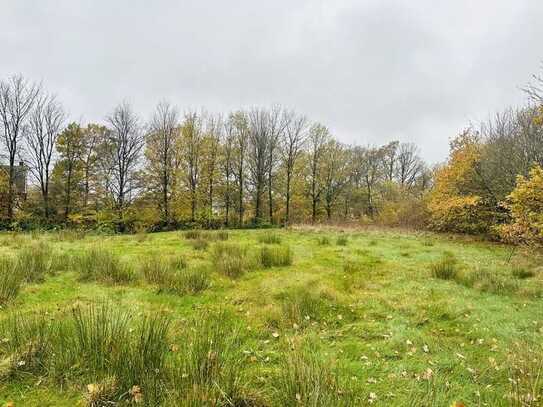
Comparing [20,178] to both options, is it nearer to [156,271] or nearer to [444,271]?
[156,271]

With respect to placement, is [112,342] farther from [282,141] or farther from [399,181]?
[399,181]

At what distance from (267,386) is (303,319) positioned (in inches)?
86.7

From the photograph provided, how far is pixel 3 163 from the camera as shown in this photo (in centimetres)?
2842

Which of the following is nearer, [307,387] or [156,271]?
[307,387]

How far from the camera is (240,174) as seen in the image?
3822 cm

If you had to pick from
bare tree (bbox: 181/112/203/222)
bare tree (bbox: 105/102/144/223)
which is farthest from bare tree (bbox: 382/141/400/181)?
bare tree (bbox: 105/102/144/223)

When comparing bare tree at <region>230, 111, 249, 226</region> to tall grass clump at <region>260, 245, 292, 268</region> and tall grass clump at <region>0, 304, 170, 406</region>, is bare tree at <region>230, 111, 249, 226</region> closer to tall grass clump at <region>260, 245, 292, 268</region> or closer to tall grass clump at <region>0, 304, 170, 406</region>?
tall grass clump at <region>260, 245, 292, 268</region>

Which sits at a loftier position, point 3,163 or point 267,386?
point 3,163

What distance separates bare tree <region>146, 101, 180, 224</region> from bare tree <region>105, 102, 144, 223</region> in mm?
1486

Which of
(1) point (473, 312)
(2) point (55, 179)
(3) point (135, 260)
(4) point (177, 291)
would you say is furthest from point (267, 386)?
(2) point (55, 179)

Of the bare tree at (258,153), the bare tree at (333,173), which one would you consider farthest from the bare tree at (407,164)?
the bare tree at (258,153)

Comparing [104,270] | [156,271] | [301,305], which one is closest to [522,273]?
[301,305]

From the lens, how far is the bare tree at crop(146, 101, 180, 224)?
110 ft

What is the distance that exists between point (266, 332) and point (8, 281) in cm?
454
